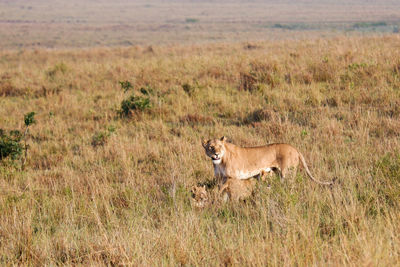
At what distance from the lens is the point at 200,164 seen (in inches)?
276

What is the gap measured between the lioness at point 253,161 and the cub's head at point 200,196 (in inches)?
17.4

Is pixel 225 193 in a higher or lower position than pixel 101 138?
higher

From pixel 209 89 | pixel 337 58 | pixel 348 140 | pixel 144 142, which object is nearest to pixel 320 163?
pixel 348 140

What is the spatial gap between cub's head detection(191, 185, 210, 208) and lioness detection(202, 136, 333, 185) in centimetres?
44

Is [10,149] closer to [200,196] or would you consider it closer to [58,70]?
[200,196]

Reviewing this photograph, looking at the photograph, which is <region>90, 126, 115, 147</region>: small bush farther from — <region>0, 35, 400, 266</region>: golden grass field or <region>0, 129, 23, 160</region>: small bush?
<region>0, 129, 23, 160</region>: small bush

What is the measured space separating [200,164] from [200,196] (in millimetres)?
1372

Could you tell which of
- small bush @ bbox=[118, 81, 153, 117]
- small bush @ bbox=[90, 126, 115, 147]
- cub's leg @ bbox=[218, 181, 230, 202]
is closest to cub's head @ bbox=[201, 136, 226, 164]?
cub's leg @ bbox=[218, 181, 230, 202]

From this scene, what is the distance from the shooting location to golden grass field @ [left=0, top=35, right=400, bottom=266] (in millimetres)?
4094

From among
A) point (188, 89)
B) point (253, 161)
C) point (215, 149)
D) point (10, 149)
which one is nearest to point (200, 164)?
point (253, 161)

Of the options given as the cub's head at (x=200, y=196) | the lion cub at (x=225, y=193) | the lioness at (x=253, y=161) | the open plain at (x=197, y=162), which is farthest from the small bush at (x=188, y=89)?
the cub's head at (x=200, y=196)

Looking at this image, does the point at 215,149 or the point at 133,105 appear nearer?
the point at 215,149

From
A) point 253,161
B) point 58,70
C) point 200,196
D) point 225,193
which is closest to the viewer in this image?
point 200,196

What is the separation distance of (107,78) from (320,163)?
34.6 ft
